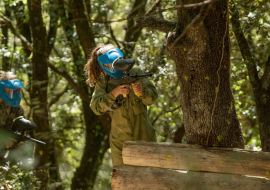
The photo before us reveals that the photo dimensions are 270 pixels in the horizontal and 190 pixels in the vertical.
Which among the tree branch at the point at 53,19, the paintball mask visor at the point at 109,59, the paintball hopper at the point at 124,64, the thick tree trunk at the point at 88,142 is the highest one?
the tree branch at the point at 53,19

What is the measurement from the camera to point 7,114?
13.3ft

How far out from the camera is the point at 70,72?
6.56 meters

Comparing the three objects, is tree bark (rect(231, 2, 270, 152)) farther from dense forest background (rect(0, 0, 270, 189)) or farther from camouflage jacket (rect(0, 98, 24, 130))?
camouflage jacket (rect(0, 98, 24, 130))

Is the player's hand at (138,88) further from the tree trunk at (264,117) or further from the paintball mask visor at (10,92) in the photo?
the paintball mask visor at (10,92)

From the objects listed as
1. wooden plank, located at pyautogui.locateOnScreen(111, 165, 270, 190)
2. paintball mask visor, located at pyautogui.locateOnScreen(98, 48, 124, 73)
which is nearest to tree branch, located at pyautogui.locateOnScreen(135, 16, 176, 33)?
paintball mask visor, located at pyautogui.locateOnScreen(98, 48, 124, 73)

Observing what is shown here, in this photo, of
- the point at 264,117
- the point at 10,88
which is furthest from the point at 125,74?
the point at 264,117

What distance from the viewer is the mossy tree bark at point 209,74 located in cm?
264

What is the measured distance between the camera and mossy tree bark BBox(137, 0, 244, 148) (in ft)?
8.68

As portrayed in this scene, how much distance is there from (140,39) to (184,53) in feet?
16.4

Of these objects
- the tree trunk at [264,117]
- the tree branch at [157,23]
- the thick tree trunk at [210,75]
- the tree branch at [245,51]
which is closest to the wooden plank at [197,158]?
the thick tree trunk at [210,75]

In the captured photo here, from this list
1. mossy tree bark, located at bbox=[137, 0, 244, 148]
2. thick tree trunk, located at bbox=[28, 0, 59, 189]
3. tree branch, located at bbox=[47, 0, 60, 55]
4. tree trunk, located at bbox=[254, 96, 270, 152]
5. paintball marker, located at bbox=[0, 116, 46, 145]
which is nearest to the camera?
mossy tree bark, located at bbox=[137, 0, 244, 148]

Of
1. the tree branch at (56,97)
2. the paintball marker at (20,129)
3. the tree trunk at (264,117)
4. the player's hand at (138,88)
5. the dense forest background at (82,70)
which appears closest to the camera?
the player's hand at (138,88)

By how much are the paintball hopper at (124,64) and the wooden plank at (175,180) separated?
889 mm

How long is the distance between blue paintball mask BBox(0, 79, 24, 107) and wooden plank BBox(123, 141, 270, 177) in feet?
6.57
